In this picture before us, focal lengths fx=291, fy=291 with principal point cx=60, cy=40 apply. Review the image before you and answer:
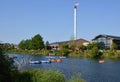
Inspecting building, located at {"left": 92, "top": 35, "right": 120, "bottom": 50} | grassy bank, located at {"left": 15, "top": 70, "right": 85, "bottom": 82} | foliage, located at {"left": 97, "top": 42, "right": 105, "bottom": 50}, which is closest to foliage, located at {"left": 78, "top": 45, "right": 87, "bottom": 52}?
building, located at {"left": 92, "top": 35, "right": 120, "bottom": 50}

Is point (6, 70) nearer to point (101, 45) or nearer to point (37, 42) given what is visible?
point (101, 45)

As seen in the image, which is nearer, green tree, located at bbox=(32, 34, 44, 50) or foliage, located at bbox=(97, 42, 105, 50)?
foliage, located at bbox=(97, 42, 105, 50)

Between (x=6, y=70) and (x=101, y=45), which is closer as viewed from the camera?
(x=6, y=70)

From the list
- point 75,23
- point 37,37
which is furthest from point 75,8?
point 37,37

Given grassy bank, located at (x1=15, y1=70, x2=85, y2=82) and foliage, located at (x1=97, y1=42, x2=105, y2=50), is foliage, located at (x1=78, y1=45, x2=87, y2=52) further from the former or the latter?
grassy bank, located at (x1=15, y1=70, x2=85, y2=82)

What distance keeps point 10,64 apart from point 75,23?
11442cm

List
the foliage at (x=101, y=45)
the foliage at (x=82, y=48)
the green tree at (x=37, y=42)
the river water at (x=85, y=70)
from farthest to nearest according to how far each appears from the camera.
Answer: the green tree at (x=37, y=42) → the foliage at (x=82, y=48) → the foliage at (x=101, y=45) → the river water at (x=85, y=70)

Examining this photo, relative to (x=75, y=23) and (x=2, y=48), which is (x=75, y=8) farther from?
(x=2, y=48)

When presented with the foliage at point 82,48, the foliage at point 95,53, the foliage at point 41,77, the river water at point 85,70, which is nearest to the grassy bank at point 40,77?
the foliage at point 41,77

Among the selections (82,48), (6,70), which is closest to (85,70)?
(6,70)

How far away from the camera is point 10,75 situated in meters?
20.5

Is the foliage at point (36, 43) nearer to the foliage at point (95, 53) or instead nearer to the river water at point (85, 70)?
the foliage at point (95, 53)

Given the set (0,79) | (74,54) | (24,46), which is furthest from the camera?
(24,46)

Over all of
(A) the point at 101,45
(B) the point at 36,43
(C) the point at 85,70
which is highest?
(B) the point at 36,43
